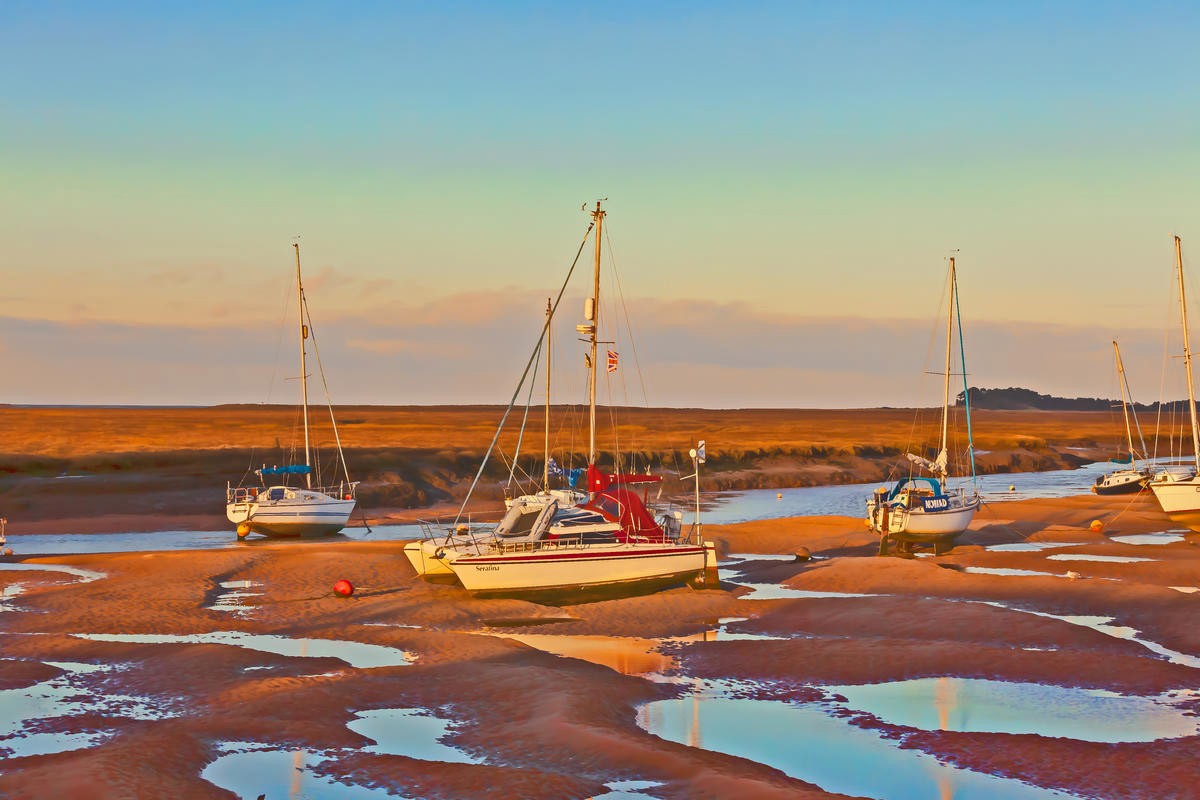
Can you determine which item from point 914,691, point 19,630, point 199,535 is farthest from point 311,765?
point 199,535

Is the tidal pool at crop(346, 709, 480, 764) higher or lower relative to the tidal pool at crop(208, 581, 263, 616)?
lower

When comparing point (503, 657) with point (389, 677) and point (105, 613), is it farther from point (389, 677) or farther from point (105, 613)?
point (105, 613)

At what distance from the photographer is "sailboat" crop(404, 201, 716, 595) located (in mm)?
35469

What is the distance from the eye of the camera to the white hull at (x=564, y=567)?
3534cm

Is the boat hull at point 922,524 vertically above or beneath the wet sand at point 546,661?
above

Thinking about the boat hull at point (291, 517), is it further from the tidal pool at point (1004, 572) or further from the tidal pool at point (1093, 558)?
the tidal pool at point (1093, 558)

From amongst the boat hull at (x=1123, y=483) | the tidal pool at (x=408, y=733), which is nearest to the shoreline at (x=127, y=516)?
the boat hull at (x=1123, y=483)

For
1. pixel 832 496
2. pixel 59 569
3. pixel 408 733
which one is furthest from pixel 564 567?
pixel 832 496

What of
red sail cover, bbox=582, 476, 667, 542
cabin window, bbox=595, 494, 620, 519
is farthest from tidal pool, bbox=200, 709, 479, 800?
cabin window, bbox=595, 494, 620, 519

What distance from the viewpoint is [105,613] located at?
33.6 m

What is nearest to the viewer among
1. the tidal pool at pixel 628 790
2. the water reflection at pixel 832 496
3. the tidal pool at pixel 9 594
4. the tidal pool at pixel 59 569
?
the tidal pool at pixel 628 790

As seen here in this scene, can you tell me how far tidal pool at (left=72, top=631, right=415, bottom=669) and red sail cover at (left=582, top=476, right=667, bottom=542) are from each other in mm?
9458

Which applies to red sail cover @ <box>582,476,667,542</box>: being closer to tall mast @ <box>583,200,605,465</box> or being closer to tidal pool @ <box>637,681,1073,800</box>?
tall mast @ <box>583,200,605,465</box>

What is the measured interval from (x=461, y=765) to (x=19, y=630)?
55.2ft
